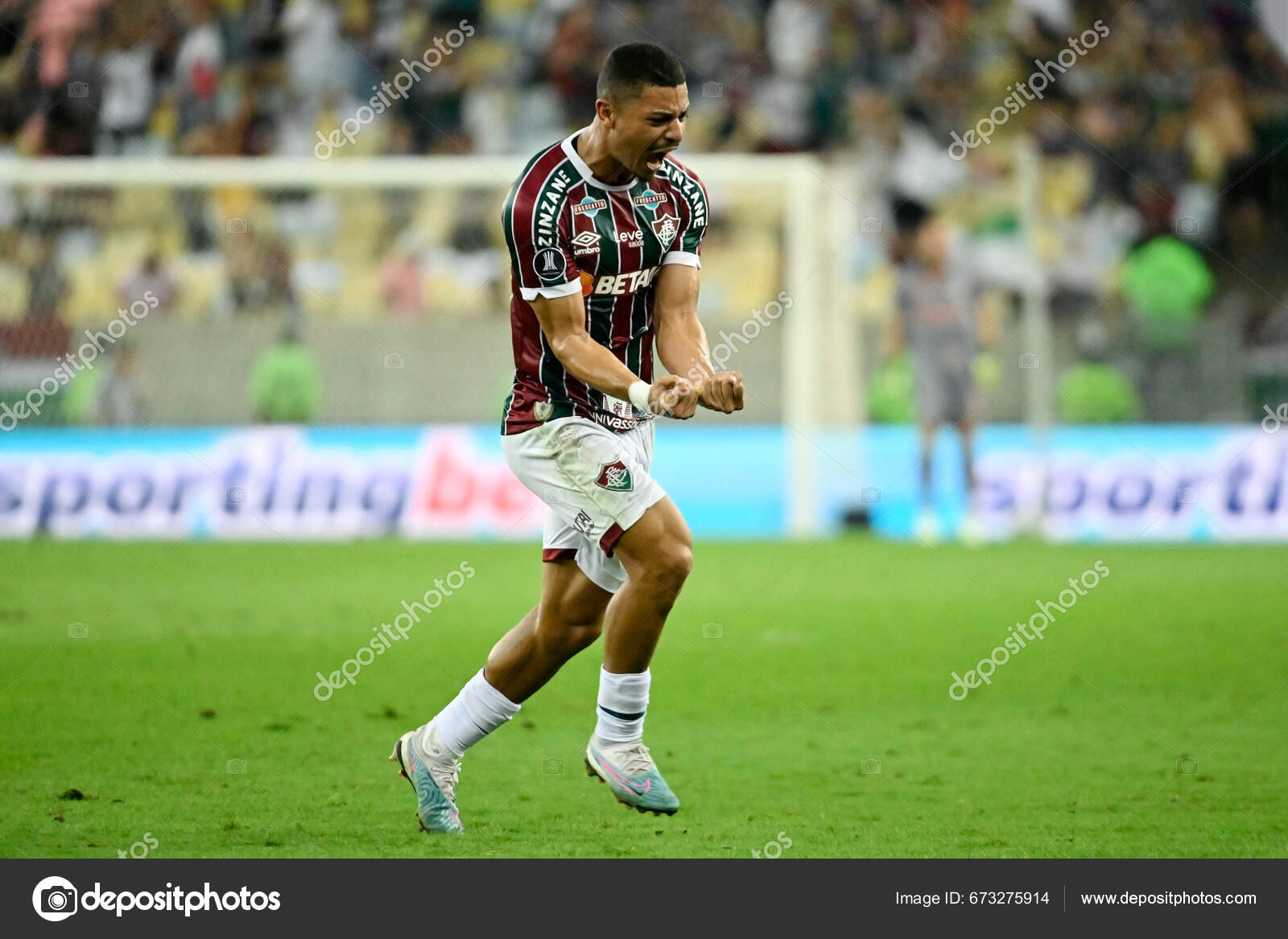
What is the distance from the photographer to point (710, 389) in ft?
15.1

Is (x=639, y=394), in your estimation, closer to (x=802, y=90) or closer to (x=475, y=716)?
(x=475, y=716)

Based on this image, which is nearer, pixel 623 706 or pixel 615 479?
pixel 615 479

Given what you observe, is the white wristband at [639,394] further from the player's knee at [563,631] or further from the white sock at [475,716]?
the white sock at [475,716]

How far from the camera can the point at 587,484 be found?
5227 mm

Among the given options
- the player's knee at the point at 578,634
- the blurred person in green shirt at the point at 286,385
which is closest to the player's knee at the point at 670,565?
the player's knee at the point at 578,634

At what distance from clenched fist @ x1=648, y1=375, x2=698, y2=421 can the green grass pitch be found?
126 centimetres

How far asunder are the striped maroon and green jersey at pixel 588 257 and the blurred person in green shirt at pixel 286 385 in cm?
1010

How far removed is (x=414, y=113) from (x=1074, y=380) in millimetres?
7965

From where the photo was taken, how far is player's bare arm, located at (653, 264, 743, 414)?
17.4ft

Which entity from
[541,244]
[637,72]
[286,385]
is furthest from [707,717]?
[286,385]

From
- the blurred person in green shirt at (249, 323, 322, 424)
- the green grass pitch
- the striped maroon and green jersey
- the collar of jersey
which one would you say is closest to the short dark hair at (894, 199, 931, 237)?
the green grass pitch

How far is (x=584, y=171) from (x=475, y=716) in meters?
1.73

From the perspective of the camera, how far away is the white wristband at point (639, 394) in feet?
16.2

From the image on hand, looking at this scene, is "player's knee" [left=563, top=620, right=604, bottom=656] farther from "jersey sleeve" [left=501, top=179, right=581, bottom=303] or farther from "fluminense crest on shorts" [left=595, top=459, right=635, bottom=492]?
"jersey sleeve" [left=501, top=179, right=581, bottom=303]
